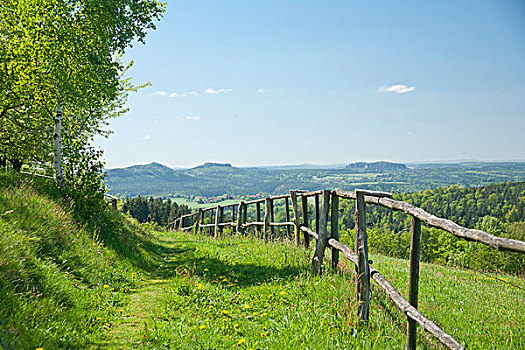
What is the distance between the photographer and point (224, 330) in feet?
16.0

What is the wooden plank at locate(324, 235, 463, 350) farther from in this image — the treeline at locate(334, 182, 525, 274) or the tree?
the treeline at locate(334, 182, 525, 274)

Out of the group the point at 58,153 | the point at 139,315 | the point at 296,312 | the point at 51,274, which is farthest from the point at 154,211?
the point at 296,312

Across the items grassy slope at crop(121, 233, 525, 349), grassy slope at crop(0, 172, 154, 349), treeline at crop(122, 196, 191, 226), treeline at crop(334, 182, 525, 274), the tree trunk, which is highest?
the tree trunk

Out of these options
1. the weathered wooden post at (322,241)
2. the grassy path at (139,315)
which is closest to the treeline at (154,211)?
the grassy path at (139,315)

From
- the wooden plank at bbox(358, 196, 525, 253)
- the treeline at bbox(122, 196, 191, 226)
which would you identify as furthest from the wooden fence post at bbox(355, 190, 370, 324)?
the treeline at bbox(122, 196, 191, 226)

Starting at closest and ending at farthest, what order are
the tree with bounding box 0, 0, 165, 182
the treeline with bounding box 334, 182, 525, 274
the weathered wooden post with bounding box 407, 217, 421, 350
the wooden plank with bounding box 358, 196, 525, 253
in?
1. the wooden plank with bounding box 358, 196, 525, 253
2. the weathered wooden post with bounding box 407, 217, 421, 350
3. the tree with bounding box 0, 0, 165, 182
4. the treeline with bounding box 334, 182, 525, 274

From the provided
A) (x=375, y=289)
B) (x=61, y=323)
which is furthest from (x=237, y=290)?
(x=61, y=323)

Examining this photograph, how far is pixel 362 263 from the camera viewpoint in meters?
4.82

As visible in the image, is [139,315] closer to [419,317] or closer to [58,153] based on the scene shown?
[419,317]

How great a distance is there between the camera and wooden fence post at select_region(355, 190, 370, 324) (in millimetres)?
4684

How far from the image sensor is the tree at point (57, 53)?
877 cm

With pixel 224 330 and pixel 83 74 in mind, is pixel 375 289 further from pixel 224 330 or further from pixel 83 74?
pixel 83 74

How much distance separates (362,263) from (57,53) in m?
9.32

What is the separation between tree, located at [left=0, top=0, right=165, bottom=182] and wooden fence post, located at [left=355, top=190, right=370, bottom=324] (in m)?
8.43
